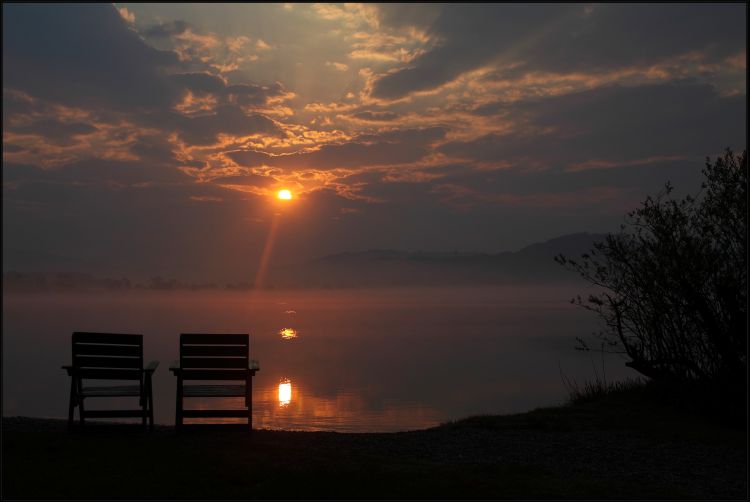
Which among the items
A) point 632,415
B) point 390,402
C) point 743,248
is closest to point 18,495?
point 632,415

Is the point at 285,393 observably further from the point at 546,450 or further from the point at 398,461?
the point at 398,461

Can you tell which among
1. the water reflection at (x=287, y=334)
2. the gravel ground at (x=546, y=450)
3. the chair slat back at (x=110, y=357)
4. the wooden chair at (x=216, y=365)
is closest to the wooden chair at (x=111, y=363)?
the chair slat back at (x=110, y=357)

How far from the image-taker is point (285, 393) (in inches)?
876

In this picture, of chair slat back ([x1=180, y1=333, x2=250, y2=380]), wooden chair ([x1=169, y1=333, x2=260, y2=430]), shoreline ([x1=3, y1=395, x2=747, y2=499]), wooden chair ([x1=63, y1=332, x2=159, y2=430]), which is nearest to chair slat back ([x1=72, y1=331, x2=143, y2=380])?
wooden chair ([x1=63, y1=332, x2=159, y2=430])

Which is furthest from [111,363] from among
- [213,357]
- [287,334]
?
[287,334]

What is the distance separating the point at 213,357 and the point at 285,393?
12732 mm

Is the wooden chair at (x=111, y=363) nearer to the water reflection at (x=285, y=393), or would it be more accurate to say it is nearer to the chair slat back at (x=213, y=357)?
the chair slat back at (x=213, y=357)

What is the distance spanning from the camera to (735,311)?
11.1 metres

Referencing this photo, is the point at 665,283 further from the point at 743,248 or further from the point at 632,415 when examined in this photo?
the point at 632,415

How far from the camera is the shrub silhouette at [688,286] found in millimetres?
11078

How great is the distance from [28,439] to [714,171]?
1142 cm

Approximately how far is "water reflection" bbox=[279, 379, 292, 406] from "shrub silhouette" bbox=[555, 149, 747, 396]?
1072cm

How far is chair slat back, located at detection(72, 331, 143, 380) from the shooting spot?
9727 mm

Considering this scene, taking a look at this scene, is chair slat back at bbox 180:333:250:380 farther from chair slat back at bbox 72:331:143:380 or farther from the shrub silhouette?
the shrub silhouette
